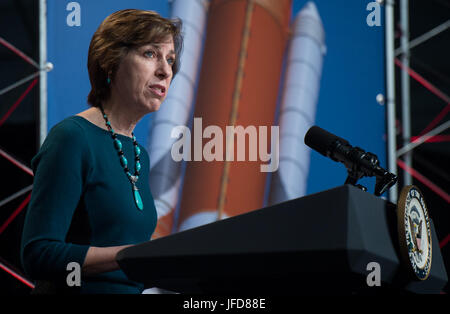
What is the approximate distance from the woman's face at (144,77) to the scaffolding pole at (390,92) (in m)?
1.26

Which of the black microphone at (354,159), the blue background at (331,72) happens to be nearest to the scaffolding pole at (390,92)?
the blue background at (331,72)

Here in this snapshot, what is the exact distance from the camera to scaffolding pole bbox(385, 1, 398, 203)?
2.04m

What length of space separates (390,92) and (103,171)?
1.52 metres

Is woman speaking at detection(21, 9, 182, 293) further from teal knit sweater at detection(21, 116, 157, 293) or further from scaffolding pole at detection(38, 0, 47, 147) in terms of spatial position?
scaffolding pole at detection(38, 0, 47, 147)

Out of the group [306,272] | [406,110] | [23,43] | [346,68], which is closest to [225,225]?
[306,272]

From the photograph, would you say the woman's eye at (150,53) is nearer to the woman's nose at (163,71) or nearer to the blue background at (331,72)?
the woman's nose at (163,71)

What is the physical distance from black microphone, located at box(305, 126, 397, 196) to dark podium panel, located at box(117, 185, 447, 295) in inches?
3.6

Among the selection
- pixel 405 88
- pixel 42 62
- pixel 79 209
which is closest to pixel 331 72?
pixel 405 88

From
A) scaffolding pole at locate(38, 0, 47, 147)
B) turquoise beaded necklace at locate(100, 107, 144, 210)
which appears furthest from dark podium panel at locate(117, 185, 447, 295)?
scaffolding pole at locate(38, 0, 47, 147)

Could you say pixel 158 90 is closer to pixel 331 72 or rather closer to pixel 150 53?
pixel 150 53

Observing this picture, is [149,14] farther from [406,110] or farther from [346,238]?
[406,110]

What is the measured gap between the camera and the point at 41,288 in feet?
2.73

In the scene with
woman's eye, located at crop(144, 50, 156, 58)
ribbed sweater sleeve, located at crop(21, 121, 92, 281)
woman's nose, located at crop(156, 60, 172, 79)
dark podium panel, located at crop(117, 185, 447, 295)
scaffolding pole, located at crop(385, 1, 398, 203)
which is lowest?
dark podium panel, located at crop(117, 185, 447, 295)
